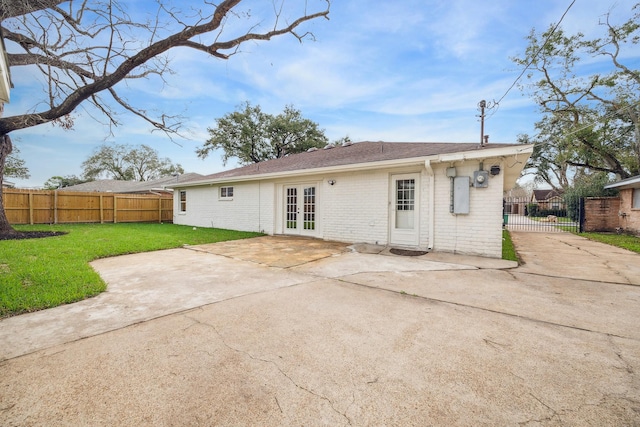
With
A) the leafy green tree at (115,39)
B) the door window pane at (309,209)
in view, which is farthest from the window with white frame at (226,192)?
the leafy green tree at (115,39)

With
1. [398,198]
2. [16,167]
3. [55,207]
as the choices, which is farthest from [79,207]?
[16,167]

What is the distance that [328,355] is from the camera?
2.16 meters

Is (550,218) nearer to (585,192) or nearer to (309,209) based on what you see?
(585,192)

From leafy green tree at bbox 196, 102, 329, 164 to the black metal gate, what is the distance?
57.4 feet

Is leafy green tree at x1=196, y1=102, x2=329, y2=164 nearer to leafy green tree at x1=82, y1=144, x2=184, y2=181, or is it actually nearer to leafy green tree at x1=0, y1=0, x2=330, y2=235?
leafy green tree at x1=0, y1=0, x2=330, y2=235

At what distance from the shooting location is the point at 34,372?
6.25 ft

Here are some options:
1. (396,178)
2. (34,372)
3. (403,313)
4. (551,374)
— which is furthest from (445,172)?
(34,372)

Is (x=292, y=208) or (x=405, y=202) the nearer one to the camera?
(x=405, y=202)

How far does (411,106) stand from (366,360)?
44.3ft

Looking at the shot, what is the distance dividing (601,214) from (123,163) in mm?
48838

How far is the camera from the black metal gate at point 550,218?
14.6 metres

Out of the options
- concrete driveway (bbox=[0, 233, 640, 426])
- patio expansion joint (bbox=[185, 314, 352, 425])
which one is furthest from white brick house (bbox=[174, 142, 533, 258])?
patio expansion joint (bbox=[185, 314, 352, 425])

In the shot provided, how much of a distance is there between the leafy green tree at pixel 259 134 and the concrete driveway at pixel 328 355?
22793mm

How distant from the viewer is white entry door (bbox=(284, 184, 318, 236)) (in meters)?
9.73
